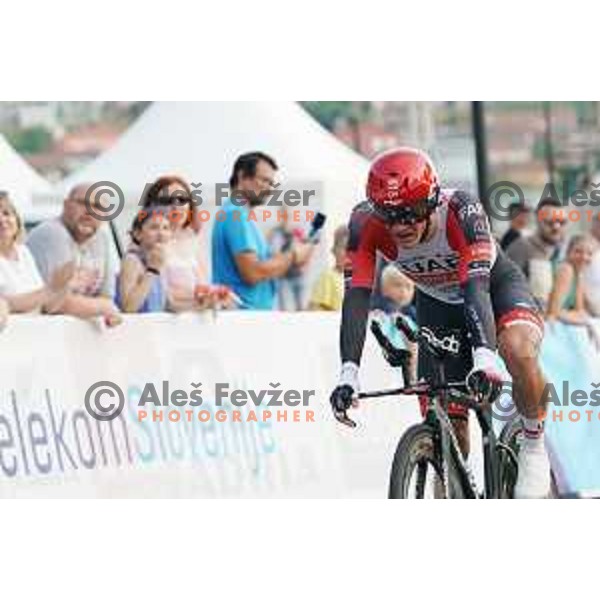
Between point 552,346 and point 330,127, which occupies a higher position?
point 330,127

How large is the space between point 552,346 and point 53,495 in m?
2.97

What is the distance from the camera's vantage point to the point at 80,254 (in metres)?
11.5

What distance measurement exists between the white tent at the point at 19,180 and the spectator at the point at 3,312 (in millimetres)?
535

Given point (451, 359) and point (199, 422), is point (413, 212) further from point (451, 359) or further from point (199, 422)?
point (199, 422)

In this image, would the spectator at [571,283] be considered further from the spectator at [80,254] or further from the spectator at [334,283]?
the spectator at [80,254]

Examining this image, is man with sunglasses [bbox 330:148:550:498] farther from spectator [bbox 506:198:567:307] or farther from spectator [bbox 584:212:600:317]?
spectator [bbox 584:212:600:317]

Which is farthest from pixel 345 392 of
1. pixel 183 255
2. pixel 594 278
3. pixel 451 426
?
pixel 594 278

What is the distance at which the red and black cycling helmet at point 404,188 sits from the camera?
10.8m

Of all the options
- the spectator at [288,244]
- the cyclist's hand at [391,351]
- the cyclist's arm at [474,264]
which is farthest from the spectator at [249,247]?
the cyclist's arm at [474,264]

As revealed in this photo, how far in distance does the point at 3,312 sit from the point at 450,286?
8.29ft

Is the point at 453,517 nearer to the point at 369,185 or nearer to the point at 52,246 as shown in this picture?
the point at 369,185

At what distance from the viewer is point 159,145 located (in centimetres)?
1151

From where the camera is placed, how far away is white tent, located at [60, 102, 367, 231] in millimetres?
11492

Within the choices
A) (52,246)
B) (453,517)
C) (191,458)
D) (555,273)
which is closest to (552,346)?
(555,273)
